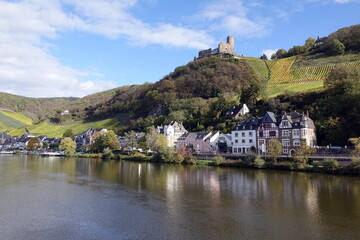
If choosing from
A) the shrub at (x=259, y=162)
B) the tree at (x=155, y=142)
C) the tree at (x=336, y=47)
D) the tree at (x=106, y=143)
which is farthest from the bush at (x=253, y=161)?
the tree at (x=336, y=47)

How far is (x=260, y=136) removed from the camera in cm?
5962

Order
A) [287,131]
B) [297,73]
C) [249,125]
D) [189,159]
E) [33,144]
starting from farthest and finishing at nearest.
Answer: [33,144] < [297,73] < [249,125] < [189,159] < [287,131]

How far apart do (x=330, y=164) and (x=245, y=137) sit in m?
21.8

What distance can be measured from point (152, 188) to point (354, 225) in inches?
800

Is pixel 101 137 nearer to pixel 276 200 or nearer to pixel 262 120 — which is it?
pixel 262 120

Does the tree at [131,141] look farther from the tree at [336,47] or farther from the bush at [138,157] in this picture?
the tree at [336,47]

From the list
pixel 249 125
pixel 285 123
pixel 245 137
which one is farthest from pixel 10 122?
pixel 285 123

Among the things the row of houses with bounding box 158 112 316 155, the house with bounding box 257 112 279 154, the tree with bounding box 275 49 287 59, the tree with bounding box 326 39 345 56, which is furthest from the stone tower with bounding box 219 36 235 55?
the house with bounding box 257 112 279 154

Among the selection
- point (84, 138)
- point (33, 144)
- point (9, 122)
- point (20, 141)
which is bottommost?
point (33, 144)

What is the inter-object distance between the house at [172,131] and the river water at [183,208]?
4339cm

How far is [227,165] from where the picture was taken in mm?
53906

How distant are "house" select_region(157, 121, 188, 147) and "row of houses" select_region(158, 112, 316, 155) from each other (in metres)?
6.73

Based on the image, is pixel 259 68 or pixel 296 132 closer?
pixel 296 132

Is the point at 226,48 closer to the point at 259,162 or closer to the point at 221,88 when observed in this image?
the point at 221,88
